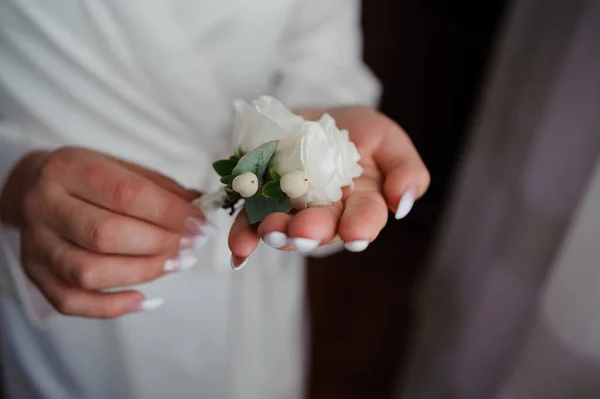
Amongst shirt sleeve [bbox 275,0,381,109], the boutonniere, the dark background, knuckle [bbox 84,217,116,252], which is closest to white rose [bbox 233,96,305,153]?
the boutonniere

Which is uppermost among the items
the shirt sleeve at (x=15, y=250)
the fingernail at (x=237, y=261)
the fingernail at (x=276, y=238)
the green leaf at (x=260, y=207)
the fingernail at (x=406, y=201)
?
the green leaf at (x=260, y=207)

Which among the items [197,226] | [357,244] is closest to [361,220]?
[357,244]

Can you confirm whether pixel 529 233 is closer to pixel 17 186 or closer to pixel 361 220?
pixel 361 220

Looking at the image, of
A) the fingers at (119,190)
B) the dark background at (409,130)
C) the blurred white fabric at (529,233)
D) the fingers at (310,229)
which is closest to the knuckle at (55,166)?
the fingers at (119,190)

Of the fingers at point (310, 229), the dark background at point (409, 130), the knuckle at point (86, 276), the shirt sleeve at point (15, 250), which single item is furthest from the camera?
the dark background at point (409, 130)

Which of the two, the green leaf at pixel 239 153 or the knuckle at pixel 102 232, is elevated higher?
the green leaf at pixel 239 153

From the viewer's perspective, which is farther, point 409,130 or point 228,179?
point 409,130

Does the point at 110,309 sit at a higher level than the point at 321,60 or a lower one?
lower

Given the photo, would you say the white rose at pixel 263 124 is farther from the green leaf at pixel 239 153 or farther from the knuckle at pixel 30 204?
the knuckle at pixel 30 204
